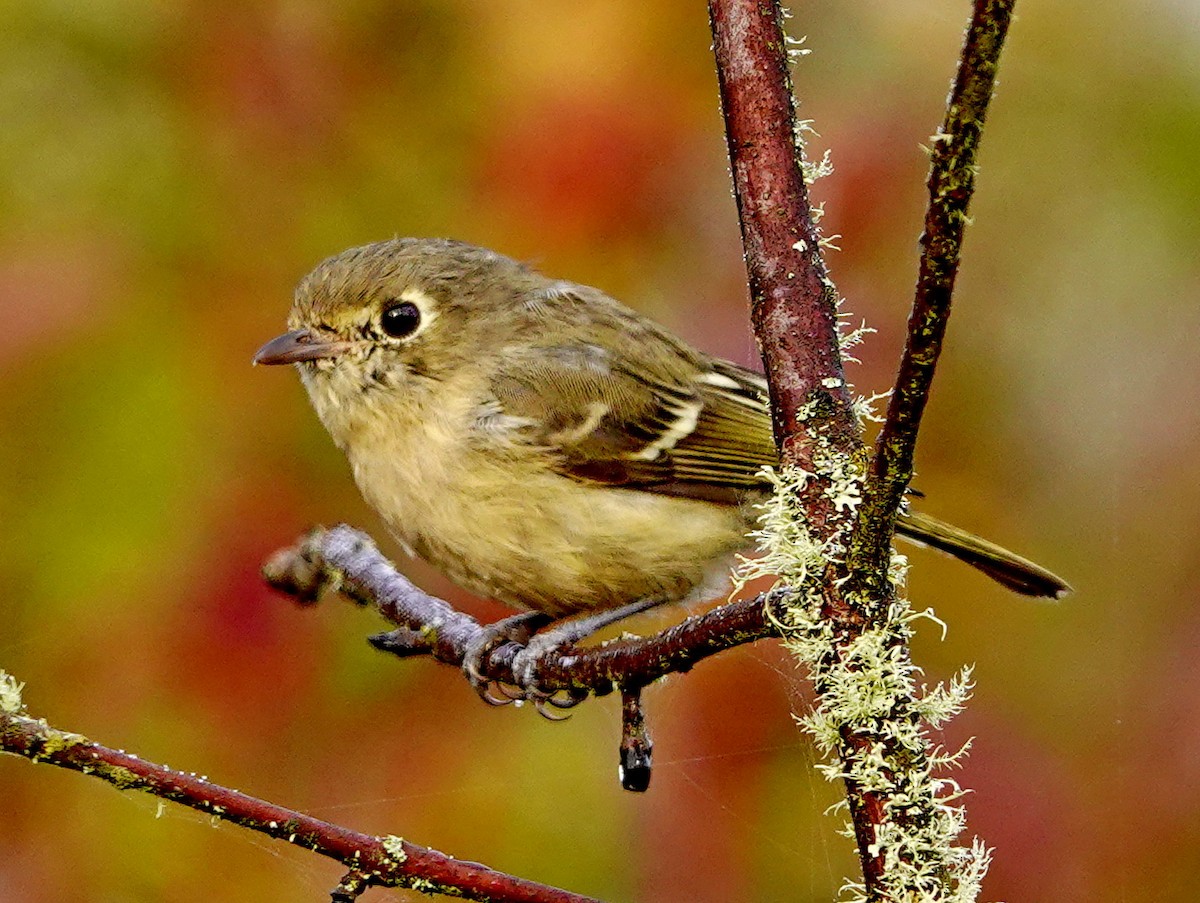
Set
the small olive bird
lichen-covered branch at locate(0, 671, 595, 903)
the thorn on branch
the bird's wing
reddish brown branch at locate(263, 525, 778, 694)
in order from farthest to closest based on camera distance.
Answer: the bird's wing
the small olive bird
the thorn on branch
reddish brown branch at locate(263, 525, 778, 694)
lichen-covered branch at locate(0, 671, 595, 903)

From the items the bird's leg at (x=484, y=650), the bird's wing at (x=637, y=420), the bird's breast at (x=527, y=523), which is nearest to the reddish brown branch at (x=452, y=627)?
the bird's leg at (x=484, y=650)

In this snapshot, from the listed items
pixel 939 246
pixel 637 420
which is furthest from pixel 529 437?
pixel 939 246

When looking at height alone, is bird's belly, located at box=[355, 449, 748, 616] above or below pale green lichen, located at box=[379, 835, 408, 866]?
above

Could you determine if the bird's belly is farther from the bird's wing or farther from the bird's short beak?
the bird's short beak

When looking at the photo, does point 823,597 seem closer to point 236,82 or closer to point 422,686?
point 422,686

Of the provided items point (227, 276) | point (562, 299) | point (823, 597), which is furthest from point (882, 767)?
point (227, 276)

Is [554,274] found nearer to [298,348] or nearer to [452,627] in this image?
[298,348]

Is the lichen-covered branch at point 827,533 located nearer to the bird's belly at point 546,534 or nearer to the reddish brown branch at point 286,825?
the reddish brown branch at point 286,825

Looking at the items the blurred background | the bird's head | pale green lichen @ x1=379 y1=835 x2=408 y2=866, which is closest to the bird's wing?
the bird's head
